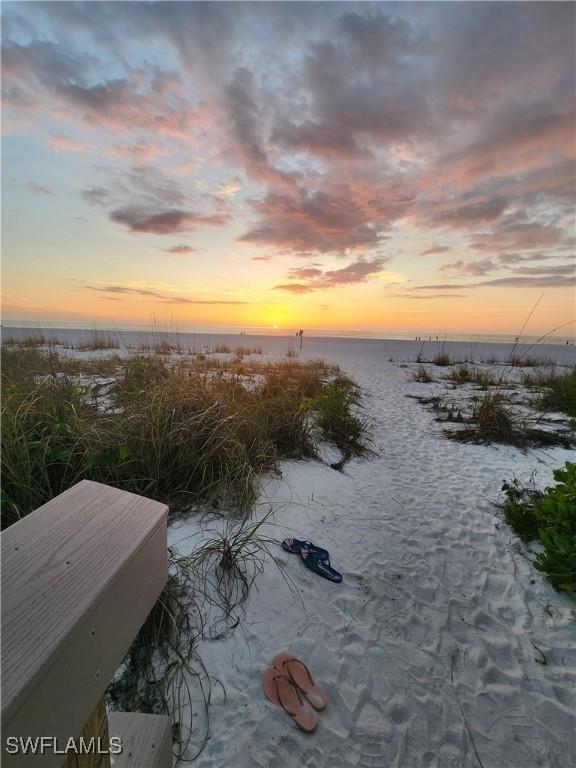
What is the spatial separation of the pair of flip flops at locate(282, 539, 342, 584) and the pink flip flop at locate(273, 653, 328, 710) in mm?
678

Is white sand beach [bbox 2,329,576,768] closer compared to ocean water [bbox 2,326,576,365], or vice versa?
white sand beach [bbox 2,329,576,768]

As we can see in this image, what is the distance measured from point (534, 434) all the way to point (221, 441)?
526cm

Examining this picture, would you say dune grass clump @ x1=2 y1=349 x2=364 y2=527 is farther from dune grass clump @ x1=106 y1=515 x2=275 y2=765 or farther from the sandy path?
dune grass clump @ x1=106 y1=515 x2=275 y2=765

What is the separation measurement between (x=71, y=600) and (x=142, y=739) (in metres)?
1.15

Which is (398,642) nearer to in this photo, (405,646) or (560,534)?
(405,646)

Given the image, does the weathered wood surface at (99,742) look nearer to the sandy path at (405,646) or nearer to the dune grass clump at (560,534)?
the sandy path at (405,646)

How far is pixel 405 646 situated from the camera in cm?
221

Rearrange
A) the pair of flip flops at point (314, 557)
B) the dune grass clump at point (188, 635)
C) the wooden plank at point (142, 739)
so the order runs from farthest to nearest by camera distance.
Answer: the pair of flip flops at point (314, 557) < the dune grass clump at point (188, 635) < the wooden plank at point (142, 739)

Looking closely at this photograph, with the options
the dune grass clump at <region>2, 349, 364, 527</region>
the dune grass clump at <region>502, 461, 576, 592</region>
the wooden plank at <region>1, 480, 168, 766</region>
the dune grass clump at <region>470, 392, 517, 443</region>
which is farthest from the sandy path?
the dune grass clump at <region>470, 392, 517, 443</region>

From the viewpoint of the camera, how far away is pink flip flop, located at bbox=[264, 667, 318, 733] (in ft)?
5.80

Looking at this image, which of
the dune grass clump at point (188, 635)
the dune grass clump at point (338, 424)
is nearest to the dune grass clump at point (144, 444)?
the dune grass clump at point (188, 635)

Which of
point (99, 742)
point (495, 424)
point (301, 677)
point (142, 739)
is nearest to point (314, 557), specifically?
point (301, 677)

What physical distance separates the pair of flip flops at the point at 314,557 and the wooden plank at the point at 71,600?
7.37 feet

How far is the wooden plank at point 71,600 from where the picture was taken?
14.9 inches
